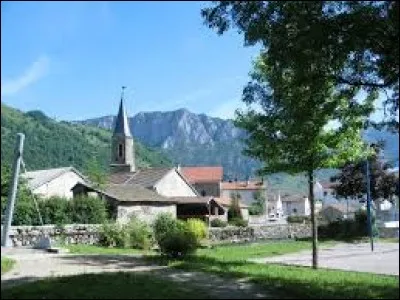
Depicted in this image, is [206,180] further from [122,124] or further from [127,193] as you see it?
[127,193]

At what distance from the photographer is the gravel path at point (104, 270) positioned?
1291 cm

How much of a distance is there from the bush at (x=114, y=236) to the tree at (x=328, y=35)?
1793 cm

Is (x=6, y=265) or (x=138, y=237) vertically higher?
(x=138, y=237)

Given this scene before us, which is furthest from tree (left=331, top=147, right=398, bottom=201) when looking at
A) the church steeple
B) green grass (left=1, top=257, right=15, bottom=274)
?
the church steeple

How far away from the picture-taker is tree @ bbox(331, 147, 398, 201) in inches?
2029

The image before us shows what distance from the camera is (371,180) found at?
52.2 metres

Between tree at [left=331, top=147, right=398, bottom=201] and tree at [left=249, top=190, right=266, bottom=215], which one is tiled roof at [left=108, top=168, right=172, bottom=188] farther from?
tree at [left=249, top=190, right=266, bottom=215]

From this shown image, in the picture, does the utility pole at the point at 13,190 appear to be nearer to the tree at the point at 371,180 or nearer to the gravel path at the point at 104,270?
the gravel path at the point at 104,270

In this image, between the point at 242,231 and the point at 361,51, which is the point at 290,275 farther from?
the point at 242,231

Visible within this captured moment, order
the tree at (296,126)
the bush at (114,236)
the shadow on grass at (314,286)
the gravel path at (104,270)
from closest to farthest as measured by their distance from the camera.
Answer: the shadow on grass at (314,286), the gravel path at (104,270), the tree at (296,126), the bush at (114,236)

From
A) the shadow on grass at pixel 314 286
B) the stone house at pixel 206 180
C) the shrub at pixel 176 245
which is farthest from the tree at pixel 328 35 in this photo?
the stone house at pixel 206 180

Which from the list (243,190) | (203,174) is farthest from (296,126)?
(243,190)

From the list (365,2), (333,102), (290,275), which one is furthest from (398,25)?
(290,275)

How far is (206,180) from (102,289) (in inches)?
4930
